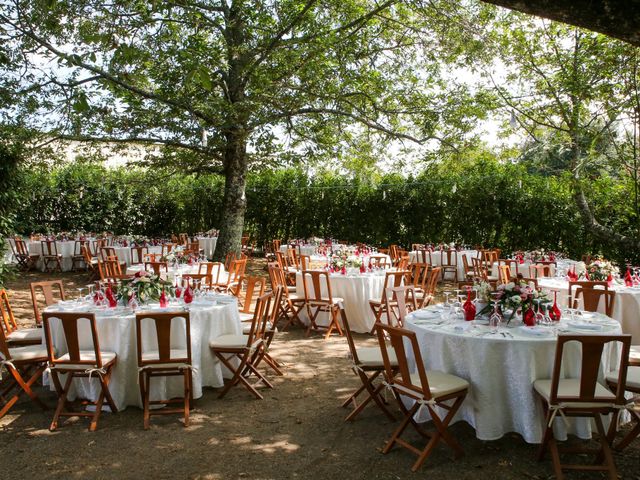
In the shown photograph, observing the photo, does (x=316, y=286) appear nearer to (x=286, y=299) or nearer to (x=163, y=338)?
(x=286, y=299)

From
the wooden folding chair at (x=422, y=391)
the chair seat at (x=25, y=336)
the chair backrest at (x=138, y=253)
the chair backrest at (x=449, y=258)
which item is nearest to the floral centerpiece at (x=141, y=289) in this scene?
the chair seat at (x=25, y=336)

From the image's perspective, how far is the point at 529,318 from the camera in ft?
15.0

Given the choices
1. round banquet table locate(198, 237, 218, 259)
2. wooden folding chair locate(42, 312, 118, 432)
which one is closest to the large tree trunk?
round banquet table locate(198, 237, 218, 259)

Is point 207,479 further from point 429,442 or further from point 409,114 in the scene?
point 409,114

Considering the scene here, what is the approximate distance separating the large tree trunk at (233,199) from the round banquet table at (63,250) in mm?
4520

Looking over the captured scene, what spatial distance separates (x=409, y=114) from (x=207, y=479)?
1035 centimetres

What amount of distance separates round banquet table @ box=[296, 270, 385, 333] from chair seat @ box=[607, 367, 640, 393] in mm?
4425

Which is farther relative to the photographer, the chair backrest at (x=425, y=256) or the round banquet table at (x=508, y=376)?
the chair backrest at (x=425, y=256)

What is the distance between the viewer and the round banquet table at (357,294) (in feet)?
27.8

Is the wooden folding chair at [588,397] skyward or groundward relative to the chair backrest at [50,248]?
groundward

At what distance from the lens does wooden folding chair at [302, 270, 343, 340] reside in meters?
8.10

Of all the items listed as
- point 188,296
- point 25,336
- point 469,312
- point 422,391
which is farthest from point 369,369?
point 25,336

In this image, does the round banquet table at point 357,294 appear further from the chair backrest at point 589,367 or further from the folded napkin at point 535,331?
the chair backrest at point 589,367

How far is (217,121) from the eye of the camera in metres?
10.9
